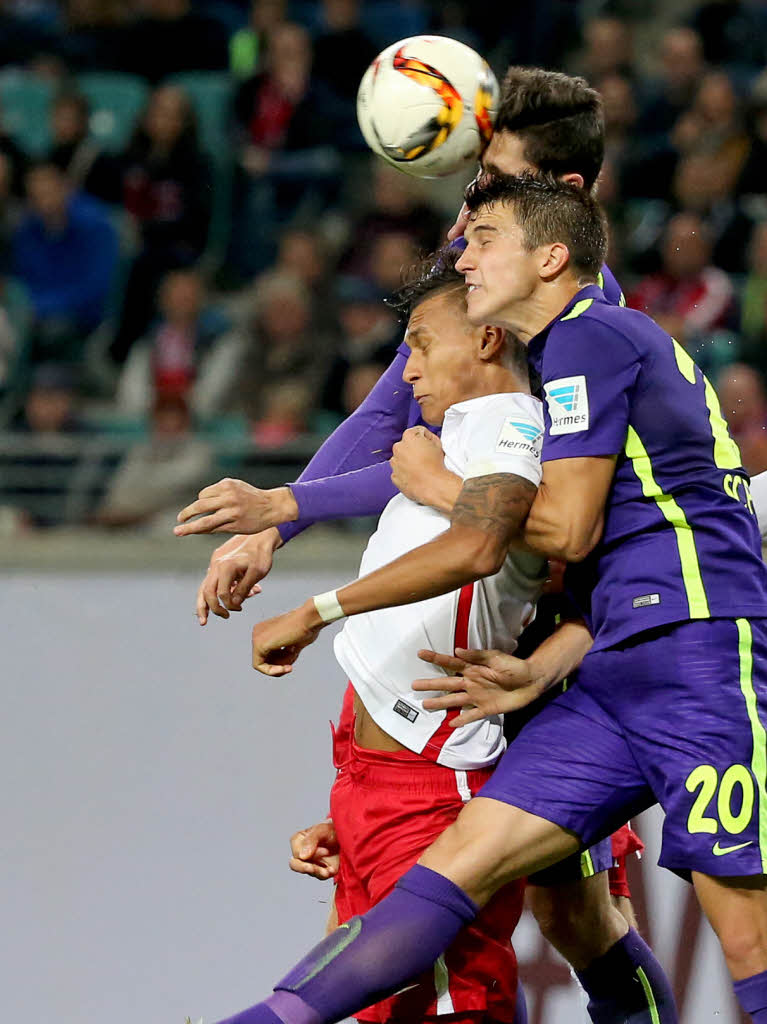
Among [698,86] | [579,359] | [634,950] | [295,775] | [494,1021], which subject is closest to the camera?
[579,359]

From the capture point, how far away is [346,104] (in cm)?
841

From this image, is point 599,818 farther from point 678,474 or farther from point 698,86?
point 698,86

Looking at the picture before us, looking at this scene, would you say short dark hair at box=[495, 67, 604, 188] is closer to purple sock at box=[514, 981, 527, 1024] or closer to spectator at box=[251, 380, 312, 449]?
purple sock at box=[514, 981, 527, 1024]

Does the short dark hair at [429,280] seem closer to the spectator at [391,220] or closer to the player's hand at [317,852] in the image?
the player's hand at [317,852]

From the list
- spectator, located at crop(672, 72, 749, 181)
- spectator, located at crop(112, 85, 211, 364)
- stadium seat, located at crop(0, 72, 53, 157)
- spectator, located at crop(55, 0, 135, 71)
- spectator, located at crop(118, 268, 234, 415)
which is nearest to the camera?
spectator, located at crop(118, 268, 234, 415)

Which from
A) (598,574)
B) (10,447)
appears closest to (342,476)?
(598,574)

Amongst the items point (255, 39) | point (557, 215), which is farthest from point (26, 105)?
point (557, 215)

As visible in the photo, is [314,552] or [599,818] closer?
[599,818]

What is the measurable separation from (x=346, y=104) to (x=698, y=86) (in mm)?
1838

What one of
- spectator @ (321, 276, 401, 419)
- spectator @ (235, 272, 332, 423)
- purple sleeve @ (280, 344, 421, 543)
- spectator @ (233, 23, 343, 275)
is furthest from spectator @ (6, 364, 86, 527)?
purple sleeve @ (280, 344, 421, 543)

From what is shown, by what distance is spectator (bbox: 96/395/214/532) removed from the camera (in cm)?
591

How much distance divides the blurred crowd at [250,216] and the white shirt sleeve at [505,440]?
9.20 ft

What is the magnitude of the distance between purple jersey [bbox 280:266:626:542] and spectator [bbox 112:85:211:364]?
4141 mm

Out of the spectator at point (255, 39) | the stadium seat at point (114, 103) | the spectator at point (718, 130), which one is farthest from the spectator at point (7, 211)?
the spectator at point (718, 130)
